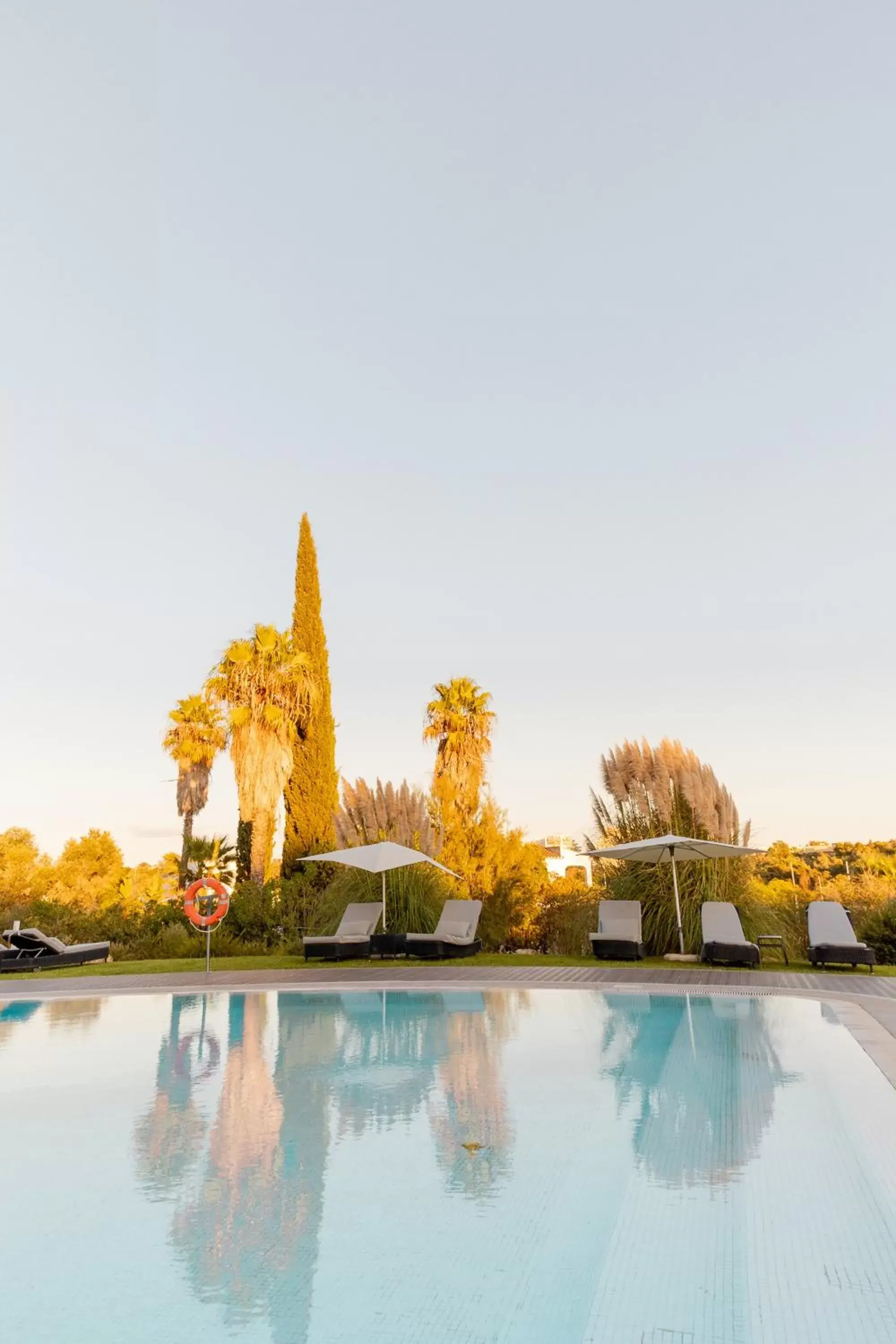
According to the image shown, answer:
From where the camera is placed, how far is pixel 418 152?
49.0ft

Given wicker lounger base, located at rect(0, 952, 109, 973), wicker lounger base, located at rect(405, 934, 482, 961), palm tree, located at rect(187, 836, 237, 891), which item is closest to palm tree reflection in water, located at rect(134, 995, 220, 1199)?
wicker lounger base, located at rect(405, 934, 482, 961)

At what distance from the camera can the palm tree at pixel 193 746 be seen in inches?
1030

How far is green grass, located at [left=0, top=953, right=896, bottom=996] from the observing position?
11.0 metres

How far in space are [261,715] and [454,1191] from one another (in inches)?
622

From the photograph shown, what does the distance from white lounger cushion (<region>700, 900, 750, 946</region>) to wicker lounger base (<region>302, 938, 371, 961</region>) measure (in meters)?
4.54

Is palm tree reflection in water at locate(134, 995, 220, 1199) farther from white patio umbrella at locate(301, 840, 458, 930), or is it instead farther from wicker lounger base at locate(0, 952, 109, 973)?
wicker lounger base at locate(0, 952, 109, 973)

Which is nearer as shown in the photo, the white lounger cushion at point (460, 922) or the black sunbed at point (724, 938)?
the black sunbed at point (724, 938)

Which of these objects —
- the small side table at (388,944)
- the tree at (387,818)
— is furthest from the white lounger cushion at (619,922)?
the tree at (387,818)

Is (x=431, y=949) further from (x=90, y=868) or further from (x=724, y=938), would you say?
(x=90, y=868)

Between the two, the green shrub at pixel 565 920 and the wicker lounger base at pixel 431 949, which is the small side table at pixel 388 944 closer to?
the wicker lounger base at pixel 431 949

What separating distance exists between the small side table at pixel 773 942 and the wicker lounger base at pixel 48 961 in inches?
367

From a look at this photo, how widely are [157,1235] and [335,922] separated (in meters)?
10.2

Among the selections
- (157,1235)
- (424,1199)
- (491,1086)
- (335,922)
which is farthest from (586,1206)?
(335,922)

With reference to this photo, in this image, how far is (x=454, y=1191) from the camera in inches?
141
